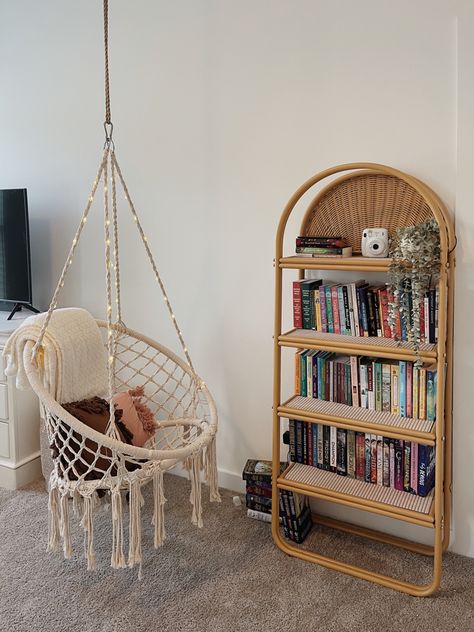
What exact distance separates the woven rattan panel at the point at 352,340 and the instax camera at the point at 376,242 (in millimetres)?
322

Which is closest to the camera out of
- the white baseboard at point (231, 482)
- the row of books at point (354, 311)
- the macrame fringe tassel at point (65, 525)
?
the macrame fringe tassel at point (65, 525)

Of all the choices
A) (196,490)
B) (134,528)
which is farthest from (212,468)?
(134,528)

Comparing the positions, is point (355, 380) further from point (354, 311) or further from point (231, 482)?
point (231, 482)

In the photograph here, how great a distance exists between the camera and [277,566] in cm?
210

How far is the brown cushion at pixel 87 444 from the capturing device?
192 cm

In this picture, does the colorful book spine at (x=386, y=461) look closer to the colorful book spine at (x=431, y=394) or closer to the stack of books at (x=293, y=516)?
the colorful book spine at (x=431, y=394)

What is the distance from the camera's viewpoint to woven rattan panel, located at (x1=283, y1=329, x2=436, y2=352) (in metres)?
1.95

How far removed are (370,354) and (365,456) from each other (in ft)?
1.49

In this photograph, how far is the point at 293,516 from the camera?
2252mm

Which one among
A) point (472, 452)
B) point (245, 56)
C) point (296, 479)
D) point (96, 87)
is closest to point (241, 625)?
point (296, 479)

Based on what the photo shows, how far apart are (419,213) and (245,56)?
1063 millimetres

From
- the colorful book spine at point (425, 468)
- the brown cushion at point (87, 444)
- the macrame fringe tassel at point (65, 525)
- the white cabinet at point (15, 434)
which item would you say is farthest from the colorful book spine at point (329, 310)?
the white cabinet at point (15, 434)

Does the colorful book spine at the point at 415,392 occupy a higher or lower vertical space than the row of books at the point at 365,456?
higher

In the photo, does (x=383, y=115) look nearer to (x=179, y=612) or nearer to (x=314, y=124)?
(x=314, y=124)
